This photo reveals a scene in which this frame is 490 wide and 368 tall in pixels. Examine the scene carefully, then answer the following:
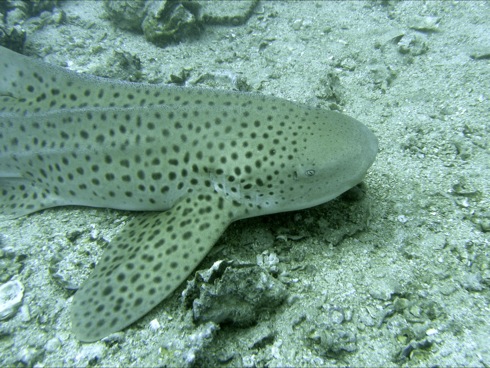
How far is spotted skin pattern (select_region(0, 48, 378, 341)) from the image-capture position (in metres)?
2.74

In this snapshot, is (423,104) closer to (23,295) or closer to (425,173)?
(425,173)

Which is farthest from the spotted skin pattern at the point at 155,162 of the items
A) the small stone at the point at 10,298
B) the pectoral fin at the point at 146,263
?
the small stone at the point at 10,298

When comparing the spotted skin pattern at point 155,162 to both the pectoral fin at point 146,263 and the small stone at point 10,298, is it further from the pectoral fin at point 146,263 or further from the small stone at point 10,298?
the small stone at point 10,298

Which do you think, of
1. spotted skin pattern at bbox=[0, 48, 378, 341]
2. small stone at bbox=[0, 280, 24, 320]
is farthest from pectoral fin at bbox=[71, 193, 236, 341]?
small stone at bbox=[0, 280, 24, 320]

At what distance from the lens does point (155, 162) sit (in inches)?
127

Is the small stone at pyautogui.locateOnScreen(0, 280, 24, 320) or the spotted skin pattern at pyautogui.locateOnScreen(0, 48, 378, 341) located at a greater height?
the spotted skin pattern at pyautogui.locateOnScreen(0, 48, 378, 341)

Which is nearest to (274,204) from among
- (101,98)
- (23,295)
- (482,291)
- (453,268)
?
(453,268)

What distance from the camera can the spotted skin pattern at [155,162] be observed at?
2.74m

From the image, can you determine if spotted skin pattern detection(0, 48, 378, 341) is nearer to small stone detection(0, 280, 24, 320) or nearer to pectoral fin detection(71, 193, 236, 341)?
pectoral fin detection(71, 193, 236, 341)

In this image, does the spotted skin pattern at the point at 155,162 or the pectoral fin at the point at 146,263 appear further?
the spotted skin pattern at the point at 155,162

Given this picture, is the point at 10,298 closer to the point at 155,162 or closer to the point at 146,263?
→ the point at 146,263

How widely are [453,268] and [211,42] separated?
A: 5.35m

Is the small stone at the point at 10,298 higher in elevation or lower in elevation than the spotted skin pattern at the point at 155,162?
lower

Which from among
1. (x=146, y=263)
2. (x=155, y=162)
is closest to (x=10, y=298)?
(x=146, y=263)
